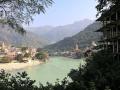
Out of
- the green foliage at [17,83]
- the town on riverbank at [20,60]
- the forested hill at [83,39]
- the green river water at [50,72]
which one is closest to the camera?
the green foliage at [17,83]

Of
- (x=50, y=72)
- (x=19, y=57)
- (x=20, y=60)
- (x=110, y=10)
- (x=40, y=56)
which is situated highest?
(x=110, y=10)

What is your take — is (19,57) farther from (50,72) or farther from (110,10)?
(110,10)

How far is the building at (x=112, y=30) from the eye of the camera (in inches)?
1089

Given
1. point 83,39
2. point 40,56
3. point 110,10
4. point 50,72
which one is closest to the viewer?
point 110,10

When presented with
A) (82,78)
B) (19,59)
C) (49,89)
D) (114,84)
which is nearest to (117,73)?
(114,84)

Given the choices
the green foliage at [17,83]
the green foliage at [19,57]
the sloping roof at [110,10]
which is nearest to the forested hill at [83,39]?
the green foliage at [19,57]

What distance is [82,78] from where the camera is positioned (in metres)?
21.7

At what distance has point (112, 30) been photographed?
30.8m

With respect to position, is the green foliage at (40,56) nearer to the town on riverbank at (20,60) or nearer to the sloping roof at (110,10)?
the town on riverbank at (20,60)

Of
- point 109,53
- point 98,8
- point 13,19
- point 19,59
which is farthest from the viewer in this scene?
point 19,59

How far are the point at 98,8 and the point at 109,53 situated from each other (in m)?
4.91

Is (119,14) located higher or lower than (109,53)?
higher

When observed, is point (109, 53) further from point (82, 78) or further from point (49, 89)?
point (49, 89)

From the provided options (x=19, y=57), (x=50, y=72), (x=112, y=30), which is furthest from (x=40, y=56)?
(x=112, y=30)
